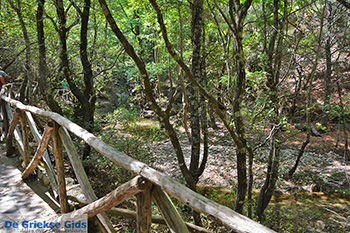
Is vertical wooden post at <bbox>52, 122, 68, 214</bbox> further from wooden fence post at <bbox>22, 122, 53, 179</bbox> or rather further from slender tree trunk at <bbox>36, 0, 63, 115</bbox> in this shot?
slender tree trunk at <bbox>36, 0, 63, 115</bbox>

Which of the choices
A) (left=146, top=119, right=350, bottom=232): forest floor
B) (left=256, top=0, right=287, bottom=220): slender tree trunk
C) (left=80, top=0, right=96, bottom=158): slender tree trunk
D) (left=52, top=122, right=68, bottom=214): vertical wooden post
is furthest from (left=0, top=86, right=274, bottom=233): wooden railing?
(left=146, top=119, right=350, bottom=232): forest floor

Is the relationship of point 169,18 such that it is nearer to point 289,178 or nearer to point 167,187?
point 289,178

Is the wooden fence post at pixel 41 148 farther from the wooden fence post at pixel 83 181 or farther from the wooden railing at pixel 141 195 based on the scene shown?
the wooden fence post at pixel 83 181

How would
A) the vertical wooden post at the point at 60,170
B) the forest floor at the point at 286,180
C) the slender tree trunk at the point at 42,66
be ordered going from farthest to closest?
the slender tree trunk at the point at 42,66, the forest floor at the point at 286,180, the vertical wooden post at the point at 60,170

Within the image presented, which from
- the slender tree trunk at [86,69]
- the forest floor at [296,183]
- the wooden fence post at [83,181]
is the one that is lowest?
the forest floor at [296,183]

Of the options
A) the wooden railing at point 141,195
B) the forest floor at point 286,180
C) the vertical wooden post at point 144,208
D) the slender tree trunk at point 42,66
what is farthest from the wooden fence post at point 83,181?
the slender tree trunk at point 42,66

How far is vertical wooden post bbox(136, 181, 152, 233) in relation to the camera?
177cm

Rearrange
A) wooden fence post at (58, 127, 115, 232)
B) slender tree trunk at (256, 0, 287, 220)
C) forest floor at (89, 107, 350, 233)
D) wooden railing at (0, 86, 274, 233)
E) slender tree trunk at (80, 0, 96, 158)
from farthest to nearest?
1. slender tree trunk at (80, 0, 96, 158)
2. forest floor at (89, 107, 350, 233)
3. slender tree trunk at (256, 0, 287, 220)
4. wooden fence post at (58, 127, 115, 232)
5. wooden railing at (0, 86, 274, 233)

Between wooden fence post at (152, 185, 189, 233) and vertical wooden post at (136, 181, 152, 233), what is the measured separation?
5cm

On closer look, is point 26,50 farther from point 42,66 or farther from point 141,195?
point 141,195

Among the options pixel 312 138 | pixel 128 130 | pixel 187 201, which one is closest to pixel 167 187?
pixel 187 201

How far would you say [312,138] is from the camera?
1213 centimetres

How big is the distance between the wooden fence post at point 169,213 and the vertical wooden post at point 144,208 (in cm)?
5

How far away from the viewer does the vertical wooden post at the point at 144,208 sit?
5.82 ft
